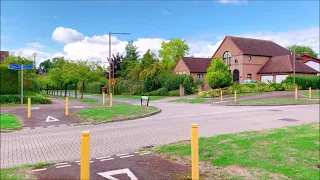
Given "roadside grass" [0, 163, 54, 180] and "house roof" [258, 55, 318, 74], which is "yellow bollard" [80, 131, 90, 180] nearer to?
"roadside grass" [0, 163, 54, 180]

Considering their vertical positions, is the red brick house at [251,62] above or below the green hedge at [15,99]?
above

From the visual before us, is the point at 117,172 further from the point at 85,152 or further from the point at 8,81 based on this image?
the point at 8,81

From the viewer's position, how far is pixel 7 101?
22.2 metres

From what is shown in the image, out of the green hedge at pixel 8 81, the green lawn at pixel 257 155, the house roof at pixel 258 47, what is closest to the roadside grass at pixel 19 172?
the green lawn at pixel 257 155

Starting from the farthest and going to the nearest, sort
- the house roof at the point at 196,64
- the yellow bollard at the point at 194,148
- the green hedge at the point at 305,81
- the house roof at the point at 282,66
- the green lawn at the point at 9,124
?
the house roof at the point at 196,64, the house roof at the point at 282,66, the green hedge at the point at 305,81, the green lawn at the point at 9,124, the yellow bollard at the point at 194,148

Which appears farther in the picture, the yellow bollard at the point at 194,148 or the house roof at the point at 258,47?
the house roof at the point at 258,47

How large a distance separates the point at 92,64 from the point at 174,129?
28.5 metres

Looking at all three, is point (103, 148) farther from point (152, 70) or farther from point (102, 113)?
point (152, 70)

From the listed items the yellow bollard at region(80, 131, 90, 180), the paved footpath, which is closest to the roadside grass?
the paved footpath

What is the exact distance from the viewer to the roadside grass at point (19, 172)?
5.49 m

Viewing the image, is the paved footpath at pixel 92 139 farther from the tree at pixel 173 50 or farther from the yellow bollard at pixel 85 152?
the tree at pixel 173 50

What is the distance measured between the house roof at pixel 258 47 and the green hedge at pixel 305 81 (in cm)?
995

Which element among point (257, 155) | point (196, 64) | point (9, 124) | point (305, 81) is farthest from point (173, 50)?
point (257, 155)

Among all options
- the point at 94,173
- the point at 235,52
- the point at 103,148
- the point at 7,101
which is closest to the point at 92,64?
the point at 7,101
